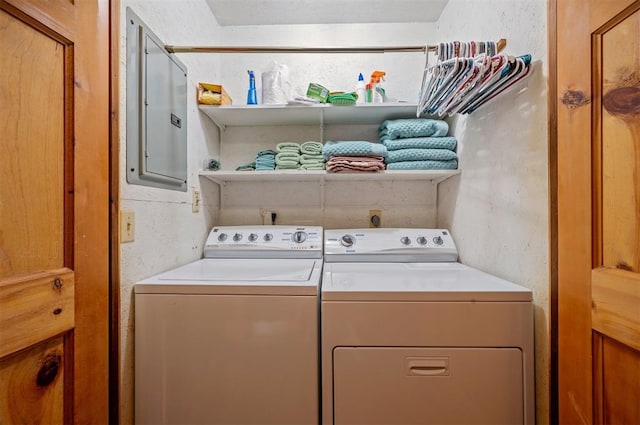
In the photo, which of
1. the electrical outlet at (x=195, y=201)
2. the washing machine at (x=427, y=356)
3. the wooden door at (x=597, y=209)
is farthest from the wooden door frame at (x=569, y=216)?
the electrical outlet at (x=195, y=201)

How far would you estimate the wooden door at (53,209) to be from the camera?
1.91ft

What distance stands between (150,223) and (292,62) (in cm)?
153

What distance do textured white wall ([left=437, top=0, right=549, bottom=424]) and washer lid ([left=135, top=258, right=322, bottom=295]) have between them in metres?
0.86

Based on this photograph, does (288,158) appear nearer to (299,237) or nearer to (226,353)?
(299,237)

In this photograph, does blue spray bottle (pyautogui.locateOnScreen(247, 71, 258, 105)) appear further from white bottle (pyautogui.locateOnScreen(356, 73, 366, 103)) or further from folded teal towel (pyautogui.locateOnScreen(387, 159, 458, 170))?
folded teal towel (pyautogui.locateOnScreen(387, 159, 458, 170))

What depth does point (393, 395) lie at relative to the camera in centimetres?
96

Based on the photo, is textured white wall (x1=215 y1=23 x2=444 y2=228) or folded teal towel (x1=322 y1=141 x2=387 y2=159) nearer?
folded teal towel (x1=322 y1=141 x2=387 y2=159)

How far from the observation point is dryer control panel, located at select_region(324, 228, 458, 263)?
1.64 m

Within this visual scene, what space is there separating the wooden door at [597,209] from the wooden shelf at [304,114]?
89 cm

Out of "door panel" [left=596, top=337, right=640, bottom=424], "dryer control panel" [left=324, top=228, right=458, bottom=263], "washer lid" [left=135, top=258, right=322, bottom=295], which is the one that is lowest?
"door panel" [left=596, top=337, right=640, bottom=424]

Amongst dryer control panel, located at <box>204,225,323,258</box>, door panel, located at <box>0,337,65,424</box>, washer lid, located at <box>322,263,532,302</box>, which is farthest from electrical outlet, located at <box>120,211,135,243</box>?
washer lid, located at <box>322,263,532,302</box>

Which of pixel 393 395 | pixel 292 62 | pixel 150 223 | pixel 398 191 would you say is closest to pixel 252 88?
pixel 292 62

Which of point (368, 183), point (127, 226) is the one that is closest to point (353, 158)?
point (368, 183)

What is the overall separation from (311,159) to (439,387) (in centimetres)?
134
